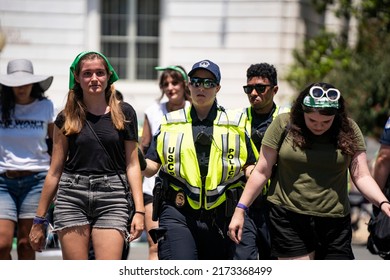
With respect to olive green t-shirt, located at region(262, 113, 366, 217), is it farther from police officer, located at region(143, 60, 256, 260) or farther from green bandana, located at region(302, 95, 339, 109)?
police officer, located at region(143, 60, 256, 260)

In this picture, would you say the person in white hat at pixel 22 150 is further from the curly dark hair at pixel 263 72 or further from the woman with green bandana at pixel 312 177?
the woman with green bandana at pixel 312 177

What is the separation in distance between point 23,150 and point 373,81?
9804mm

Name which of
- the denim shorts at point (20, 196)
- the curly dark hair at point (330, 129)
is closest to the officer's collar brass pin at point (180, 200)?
the curly dark hair at point (330, 129)

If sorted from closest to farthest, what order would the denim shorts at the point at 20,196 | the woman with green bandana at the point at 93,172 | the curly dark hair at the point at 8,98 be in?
the woman with green bandana at the point at 93,172 < the denim shorts at the point at 20,196 < the curly dark hair at the point at 8,98

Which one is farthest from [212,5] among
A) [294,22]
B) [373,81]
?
[373,81]

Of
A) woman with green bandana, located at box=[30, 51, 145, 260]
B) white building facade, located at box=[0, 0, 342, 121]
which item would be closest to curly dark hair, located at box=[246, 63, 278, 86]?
woman with green bandana, located at box=[30, 51, 145, 260]

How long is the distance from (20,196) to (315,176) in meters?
2.63

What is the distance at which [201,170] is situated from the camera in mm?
7074

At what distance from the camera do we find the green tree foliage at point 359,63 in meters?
17.3

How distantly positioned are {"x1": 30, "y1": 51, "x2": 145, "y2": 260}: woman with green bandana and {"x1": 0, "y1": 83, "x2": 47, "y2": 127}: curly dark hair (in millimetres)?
1469

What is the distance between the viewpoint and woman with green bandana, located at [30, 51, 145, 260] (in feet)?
22.8

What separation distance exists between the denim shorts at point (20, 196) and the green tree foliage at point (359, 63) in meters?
8.09

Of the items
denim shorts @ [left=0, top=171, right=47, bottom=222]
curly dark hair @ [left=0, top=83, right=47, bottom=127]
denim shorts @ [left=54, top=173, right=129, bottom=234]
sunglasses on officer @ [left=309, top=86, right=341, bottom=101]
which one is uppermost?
sunglasses on officer @ [left=309, top=86, right=341, bottom=101]
